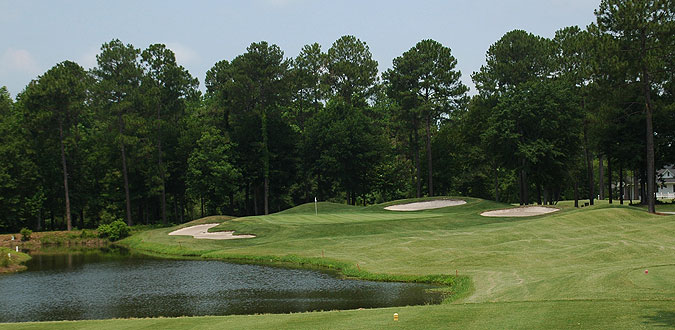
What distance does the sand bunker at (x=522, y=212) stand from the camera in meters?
50.1

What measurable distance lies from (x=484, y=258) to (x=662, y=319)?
58.1 feet

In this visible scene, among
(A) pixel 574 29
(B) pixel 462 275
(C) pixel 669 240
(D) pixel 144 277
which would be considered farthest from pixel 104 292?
(A) pixel 574 29

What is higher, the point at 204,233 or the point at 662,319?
the point at 662,319

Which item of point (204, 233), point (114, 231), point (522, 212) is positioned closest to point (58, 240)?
point (114, 231)

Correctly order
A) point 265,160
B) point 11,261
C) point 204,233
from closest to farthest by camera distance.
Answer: point 11,261 < point 204,233 < point 265,160

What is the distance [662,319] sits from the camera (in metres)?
12.9

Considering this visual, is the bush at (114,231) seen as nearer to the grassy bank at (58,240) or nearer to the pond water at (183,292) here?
the grassy bank at (58,240)

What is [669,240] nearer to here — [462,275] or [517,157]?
[462,275]

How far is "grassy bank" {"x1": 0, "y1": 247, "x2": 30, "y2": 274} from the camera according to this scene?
41.0m

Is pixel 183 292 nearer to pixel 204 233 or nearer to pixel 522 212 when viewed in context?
pixel 204 233

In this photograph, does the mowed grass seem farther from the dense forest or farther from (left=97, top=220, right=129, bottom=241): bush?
the dense forest

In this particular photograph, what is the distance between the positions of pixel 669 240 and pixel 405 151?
60.2 metres

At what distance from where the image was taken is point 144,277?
34750 millimetres

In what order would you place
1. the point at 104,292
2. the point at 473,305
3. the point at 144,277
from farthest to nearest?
the point at 144,277
the point at 104,292
the point at 473,305
